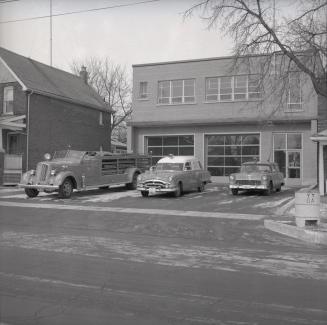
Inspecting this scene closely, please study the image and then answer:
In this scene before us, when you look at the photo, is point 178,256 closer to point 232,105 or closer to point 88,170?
point 88,170

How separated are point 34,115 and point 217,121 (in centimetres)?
1164

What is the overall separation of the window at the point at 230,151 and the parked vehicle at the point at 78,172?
8.61 meters

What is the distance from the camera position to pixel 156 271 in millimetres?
7383

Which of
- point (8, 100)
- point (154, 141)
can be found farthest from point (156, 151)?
point (8, 100)

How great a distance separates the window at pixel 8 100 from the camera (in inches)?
1200

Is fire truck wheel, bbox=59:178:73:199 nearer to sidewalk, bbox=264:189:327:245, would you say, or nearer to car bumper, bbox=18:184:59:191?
car bumper, bbox=18:184:59:191

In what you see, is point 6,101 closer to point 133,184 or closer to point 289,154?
point 133,184

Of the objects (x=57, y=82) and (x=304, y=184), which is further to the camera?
(x=57, y=82)

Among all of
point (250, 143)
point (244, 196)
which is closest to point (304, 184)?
point (250, 143)

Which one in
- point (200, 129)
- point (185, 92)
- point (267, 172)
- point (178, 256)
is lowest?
point (178, 256)

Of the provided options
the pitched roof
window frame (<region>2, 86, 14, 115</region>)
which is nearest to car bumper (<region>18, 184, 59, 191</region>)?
the pitched roof

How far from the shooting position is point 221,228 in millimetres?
12547

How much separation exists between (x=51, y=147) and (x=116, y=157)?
10.1 meters

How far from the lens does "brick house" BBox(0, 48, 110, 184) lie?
2934 centimetres
